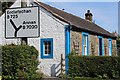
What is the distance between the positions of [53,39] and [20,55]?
4194 millimetres

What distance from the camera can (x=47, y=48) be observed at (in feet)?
59.5

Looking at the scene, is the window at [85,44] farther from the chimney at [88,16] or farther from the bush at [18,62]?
the chimney at [88,16]

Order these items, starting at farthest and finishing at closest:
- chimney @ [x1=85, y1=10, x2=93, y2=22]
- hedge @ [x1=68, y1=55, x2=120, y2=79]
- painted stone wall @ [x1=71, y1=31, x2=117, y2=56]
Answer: chimney @ [x1=85, y1=10, x2=93, y2=22] < painted stone wall @ [x1=71, y1=31, x2=117, y2=56] < hedge @ [x1=68, y1=55, x2=120, y2=79]

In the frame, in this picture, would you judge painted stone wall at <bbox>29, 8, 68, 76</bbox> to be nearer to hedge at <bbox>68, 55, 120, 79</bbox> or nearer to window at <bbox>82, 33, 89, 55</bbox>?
hedge at <bbox>68, 55, 120, 79</bbox>

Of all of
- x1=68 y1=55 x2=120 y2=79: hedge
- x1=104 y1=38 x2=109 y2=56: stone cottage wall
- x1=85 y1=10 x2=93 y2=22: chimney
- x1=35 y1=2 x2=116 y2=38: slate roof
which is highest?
x1=85 y1=10 x2=93 y2=22: chimney

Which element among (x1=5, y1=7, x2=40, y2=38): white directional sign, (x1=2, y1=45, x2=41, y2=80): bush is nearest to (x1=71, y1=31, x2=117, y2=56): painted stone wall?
(x1=2, y1=45, x2=41, y2=80): bush

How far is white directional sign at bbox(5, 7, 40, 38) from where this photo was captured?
14.8ft

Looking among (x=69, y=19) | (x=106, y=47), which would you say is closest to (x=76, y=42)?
(x=69, y=19)

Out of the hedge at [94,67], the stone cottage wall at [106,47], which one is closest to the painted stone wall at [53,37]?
the hedge at [94,67]

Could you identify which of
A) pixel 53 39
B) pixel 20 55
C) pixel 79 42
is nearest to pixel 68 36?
pixel 53 39

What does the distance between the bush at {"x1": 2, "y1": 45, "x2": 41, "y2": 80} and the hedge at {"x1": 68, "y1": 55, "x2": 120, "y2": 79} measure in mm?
2910

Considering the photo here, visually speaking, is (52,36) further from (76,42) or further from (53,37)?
(76,42)

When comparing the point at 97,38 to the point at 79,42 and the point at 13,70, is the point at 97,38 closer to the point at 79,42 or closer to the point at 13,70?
the point at 79,42

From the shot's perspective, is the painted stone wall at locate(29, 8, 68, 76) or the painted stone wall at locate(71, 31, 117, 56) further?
the painted stone wall at locate(71, 31, 117, 56)
